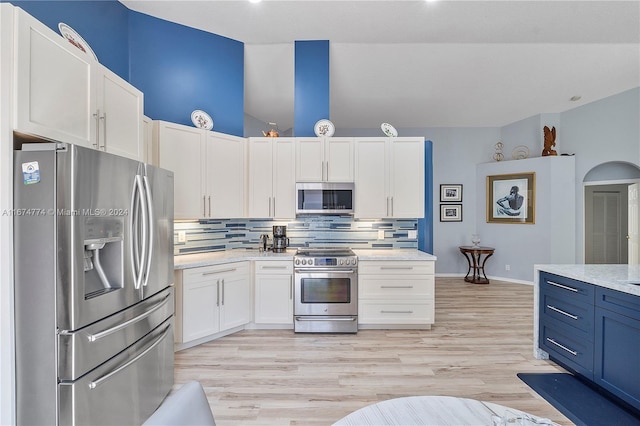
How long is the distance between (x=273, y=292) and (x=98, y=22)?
3.24 metres

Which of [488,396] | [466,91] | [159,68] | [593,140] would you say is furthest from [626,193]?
[159,68]

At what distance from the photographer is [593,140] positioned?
510cm

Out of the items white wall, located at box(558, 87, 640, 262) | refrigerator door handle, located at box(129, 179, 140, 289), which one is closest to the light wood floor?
refrigerator door handle, located at box(129, 179, 140, 289)

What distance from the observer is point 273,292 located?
3.40m

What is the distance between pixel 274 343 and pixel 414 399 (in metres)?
2.31

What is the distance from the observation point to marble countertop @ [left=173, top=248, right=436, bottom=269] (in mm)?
3029

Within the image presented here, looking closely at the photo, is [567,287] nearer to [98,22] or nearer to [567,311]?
[567,311]

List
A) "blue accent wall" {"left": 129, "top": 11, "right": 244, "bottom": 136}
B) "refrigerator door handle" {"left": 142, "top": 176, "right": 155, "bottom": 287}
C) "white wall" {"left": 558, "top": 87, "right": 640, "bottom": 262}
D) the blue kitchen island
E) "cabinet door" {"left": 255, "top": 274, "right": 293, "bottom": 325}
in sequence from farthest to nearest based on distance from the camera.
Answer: "white wall" {"left": 558, "top": 87, "right": 640, "bottom": 262} → "cabinet door" {"left": 255, "top": 274, "right": 293, "bottom": 325} → "blue accent wall" {"left": 129, "top": 11, "right": 244, "bottom": 136} → the blue kitchen island → "refrigerator door handle" {"left": 142, "top": 176, "right": 155, "bottom": 287}

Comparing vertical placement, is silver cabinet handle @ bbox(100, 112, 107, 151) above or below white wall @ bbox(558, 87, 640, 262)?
below

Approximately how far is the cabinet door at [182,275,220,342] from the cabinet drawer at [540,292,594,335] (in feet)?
10.6

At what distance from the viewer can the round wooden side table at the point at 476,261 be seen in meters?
5.66

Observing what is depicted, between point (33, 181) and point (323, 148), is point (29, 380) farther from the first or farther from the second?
point (323, 148)

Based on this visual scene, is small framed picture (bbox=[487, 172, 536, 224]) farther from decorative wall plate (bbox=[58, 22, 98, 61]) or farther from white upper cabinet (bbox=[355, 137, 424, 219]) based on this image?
decorative wall plate (bbox=[58, 22, 98, 61])

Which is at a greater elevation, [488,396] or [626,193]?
[626,193]
